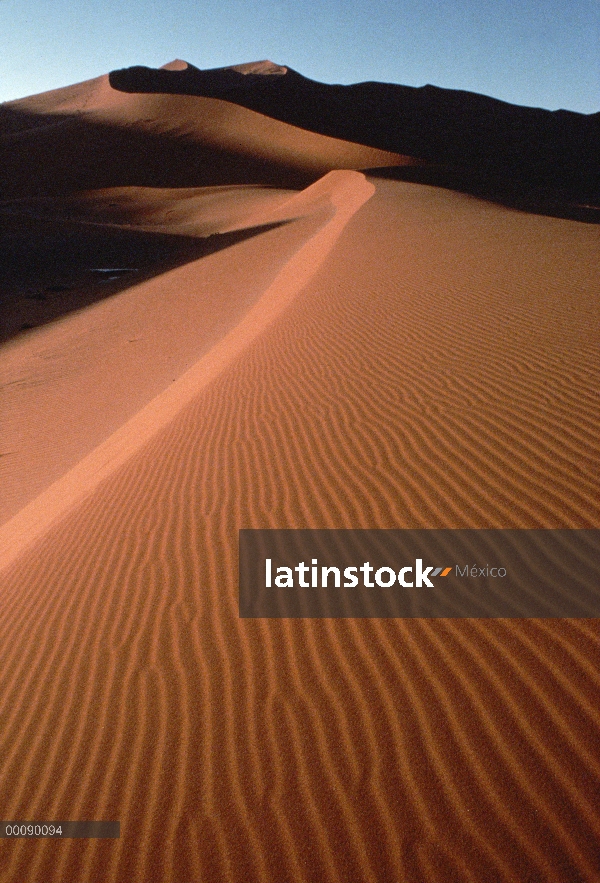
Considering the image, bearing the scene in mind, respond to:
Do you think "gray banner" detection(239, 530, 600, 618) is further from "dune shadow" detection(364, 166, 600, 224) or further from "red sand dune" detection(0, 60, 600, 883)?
"dune shadow" detection(364, 166, 600, 224)

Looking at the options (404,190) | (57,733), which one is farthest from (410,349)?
(404,190)

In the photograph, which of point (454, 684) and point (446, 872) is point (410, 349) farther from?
point (446, 872)

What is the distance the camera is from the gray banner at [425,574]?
3611mm

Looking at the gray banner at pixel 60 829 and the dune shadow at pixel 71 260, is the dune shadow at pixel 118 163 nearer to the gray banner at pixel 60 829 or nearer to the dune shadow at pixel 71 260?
the dune shadow at pixel 71 260

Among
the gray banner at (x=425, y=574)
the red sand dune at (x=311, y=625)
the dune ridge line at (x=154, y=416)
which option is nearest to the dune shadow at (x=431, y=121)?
the dune ridge line at (x=154, y=416)

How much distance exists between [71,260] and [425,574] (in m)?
24.4

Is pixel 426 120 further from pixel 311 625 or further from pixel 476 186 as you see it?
pixel 311 625

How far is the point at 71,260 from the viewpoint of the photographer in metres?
25.2

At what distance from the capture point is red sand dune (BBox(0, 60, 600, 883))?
2.66 metres

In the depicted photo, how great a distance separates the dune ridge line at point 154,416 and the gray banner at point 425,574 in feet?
9.39

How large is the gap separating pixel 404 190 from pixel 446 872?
74.4 ft

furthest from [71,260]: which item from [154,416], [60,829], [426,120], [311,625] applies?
[426,120]

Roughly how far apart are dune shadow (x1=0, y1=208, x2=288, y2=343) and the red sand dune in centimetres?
948

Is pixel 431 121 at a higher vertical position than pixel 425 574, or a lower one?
higher
